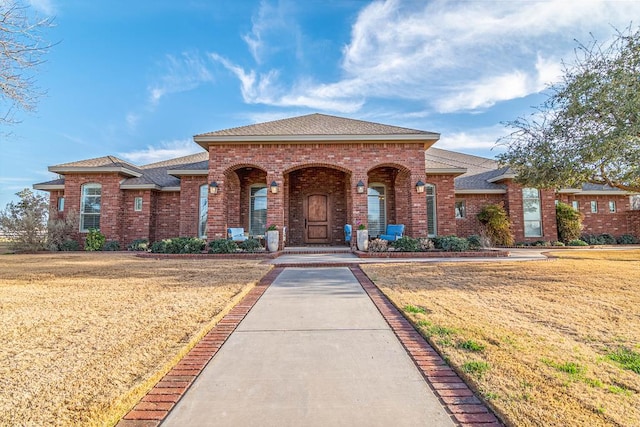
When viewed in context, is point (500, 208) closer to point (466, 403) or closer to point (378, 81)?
point (378, 81)

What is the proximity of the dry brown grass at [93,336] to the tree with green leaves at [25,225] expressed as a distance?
355 inches

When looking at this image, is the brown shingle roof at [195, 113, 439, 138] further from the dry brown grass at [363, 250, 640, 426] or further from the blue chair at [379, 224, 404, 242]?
the dry brown grass at [363, 250, 640, 426]

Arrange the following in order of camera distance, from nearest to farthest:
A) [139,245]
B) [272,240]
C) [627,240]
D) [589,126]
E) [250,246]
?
1. [589,126]
2. [250,246]
3. [272,240]
4. [139,245]
5. [627,240]

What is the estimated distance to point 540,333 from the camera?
314cm

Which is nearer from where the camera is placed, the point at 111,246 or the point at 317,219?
the point at 111,246

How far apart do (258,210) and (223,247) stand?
4.13 meters

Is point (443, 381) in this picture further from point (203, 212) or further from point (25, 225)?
point (25, 225)

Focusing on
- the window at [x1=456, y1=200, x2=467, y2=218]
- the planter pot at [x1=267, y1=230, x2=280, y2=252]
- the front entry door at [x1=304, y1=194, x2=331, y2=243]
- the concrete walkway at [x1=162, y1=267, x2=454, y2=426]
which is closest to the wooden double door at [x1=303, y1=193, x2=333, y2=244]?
the front entry door at [x1=304, y1=194, x2=331, y2=243]

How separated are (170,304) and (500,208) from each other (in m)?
14.6

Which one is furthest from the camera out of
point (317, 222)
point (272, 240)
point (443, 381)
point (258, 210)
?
point (258, 210)

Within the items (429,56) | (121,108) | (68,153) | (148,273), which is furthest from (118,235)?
(429,56)

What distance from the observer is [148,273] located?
275 inches

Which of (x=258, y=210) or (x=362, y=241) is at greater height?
(x=258, y=210)

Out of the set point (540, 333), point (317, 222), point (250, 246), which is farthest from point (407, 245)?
point (540, 333)
